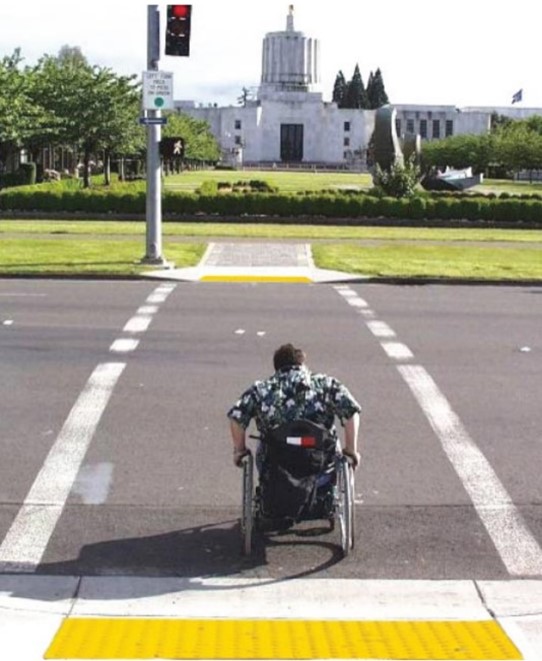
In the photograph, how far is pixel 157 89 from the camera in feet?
72.9

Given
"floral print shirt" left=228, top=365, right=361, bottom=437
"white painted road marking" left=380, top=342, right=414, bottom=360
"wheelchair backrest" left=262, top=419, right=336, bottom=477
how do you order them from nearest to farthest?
"wheelchair backrest" left=262, top=419, right=336, bottom=477 → "floral print shirt" left=228, top=365, right=361, bottom=437 → "white painted road marking" left=380, top=342, right=414, bottom=360

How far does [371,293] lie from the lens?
66.1 feet

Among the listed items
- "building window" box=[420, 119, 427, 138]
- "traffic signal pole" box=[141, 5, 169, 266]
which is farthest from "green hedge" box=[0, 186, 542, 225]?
"building window" box=[420, 119, 427, 138]

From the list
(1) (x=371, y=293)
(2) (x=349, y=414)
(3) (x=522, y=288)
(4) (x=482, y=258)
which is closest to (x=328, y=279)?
(1) (x=371, y=293)

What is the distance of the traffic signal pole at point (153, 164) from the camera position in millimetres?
22109

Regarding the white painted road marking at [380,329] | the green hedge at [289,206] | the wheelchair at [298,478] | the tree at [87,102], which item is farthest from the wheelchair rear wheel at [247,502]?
the tree at [87,102]

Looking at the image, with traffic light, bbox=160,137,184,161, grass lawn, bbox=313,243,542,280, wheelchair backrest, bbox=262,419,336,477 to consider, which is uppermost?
traffic light, bbox=160,137,184,161

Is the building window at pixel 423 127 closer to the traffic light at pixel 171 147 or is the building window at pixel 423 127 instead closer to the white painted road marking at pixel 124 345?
the traffic light at pixel 171 147

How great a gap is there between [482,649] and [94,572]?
2420mm

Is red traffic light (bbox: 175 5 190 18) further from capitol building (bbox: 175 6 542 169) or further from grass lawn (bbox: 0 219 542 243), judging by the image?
capitol building (bbox: 175 6 542 169)

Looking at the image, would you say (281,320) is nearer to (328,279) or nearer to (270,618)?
(328,279)

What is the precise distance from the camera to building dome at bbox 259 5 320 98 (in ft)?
570

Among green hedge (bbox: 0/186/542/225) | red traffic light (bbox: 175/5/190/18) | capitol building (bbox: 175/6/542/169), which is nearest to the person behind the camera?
red traffic light (bbox: 175/5/190/18)

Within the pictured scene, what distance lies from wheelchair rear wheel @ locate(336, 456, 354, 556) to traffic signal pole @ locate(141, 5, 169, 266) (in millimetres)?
16406
